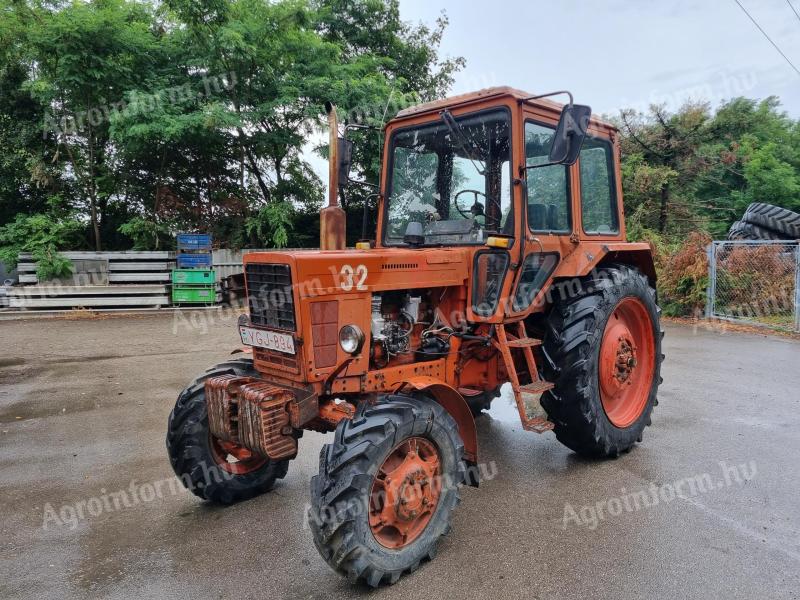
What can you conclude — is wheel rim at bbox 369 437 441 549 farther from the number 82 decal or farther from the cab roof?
the cab roof

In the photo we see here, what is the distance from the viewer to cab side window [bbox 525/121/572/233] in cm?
362

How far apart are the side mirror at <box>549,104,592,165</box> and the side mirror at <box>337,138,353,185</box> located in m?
1.30

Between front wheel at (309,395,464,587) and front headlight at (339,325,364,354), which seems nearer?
front wheel at (309,395,464,587)

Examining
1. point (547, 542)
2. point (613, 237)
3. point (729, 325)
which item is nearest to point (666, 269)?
point (729, 325)

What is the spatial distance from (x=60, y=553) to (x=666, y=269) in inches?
446

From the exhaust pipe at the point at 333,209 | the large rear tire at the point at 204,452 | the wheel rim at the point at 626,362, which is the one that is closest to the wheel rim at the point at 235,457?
the large rear tire at the point at 204,452

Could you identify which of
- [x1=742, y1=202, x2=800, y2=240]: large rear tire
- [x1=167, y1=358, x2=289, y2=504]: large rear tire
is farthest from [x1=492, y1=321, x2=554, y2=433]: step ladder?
[x1=742, y1=202, x2=800, y2=240]: large rear tire

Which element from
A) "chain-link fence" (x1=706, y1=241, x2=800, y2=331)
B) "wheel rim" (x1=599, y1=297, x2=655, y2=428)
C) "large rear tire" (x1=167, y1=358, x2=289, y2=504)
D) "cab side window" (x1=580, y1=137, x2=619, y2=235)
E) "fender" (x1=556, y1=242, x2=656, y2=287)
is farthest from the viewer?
"chain-link fence" (x1=706, y1=241, x2=800, y2=331)

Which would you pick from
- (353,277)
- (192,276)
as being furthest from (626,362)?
(192,276)

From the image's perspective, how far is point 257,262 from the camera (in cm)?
310

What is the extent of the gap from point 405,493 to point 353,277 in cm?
112

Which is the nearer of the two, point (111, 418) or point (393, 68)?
point (111, 418)

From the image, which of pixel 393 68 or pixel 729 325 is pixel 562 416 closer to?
pixel 729 325

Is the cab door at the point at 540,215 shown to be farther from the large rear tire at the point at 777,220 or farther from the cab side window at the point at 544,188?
the large rear tire at the point at 777,220
